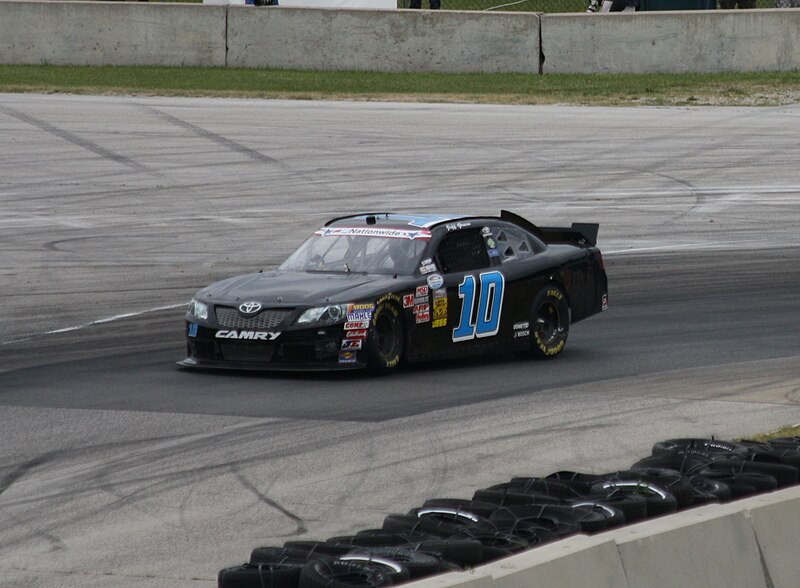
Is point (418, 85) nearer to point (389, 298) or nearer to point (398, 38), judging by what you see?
point (398, 38)

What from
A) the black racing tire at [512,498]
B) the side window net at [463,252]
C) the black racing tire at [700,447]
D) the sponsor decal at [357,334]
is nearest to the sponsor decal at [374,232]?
the side window net at [463,252]

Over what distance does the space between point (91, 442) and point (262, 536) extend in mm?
2419

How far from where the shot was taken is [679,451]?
8750 mm

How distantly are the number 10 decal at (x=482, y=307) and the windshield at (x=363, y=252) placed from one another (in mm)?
515

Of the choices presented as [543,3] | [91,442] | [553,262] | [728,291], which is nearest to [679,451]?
[91,442]

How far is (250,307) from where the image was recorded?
1197 cm

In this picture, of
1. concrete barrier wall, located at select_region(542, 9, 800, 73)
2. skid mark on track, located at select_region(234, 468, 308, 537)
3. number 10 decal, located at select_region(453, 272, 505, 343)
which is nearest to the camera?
skid mark on track, located at select_region(234, 468, 308, 537)

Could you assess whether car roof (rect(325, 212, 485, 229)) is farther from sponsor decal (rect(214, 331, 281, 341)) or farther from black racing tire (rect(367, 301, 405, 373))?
sponsor decal (rect(214, 331, 281, 341))

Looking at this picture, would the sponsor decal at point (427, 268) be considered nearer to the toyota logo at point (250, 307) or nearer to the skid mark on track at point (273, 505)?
the toyota logo at point (250, 307)

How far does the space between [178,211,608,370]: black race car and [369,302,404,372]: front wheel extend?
1 centimetres

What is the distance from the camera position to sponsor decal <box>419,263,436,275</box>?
12.6 m

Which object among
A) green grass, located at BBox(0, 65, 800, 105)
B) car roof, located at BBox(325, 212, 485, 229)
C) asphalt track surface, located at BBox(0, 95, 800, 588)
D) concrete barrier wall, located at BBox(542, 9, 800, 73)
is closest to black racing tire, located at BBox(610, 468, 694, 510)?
asphalt track surface, located at BBox(0, 95, 800, 588)

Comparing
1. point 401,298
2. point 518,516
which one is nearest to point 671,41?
point 401,298

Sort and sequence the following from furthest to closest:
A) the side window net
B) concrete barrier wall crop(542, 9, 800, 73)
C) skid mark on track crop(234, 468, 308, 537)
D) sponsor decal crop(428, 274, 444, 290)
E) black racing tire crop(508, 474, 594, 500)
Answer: concrete barrier wall crop(542, 9, 800, 73), the side window net, sponsor decal crop(428, 274, 444, 290), skid mark on track crop(234, 468, 308, 537), black racing tire crop(508, 474, 594, 500)
